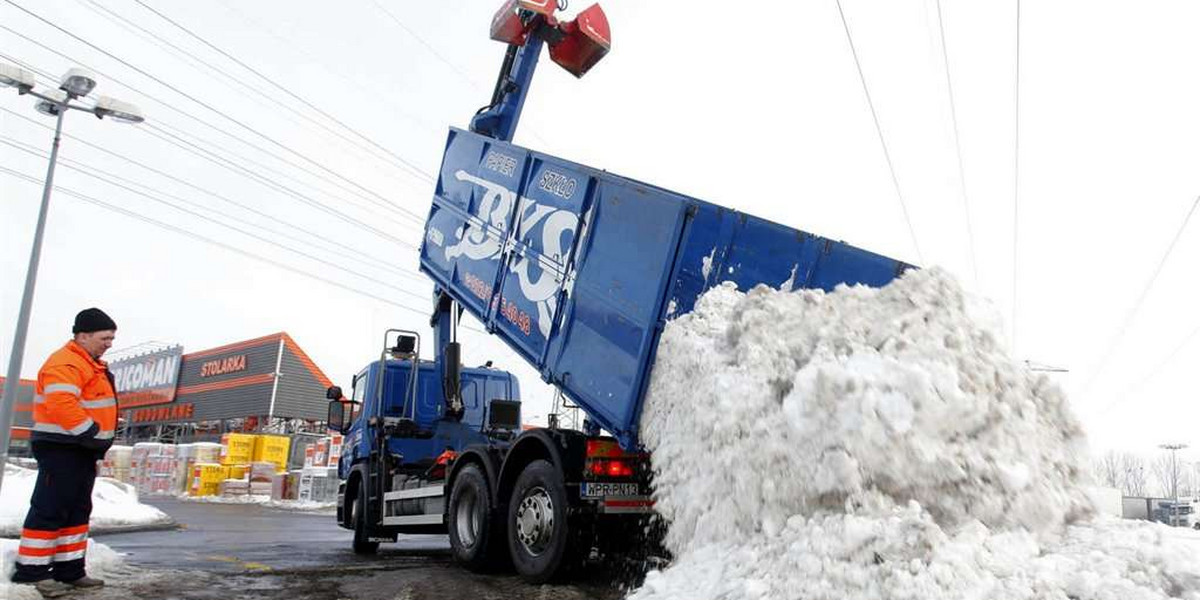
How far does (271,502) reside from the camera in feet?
78.4

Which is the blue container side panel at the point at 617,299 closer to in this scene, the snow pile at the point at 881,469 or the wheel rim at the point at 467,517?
the snow pile at the point at 881,469

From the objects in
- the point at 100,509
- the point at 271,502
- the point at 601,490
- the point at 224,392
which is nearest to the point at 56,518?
the point at 601,490

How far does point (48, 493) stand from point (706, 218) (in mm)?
4581

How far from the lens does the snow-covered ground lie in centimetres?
2177

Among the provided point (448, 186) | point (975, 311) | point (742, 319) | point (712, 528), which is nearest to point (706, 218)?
point (742, 319)

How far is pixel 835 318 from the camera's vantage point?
4066mm

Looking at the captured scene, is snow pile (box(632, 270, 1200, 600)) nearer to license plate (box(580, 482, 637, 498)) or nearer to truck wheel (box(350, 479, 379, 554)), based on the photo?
license plate (box(580, 482, 637, 498))

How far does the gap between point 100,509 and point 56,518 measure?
7828mm

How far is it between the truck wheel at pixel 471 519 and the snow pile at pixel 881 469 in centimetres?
229

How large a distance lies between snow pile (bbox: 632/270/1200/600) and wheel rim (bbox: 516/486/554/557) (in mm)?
1498

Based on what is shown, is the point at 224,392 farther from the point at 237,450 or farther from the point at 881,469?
the point at 881,469

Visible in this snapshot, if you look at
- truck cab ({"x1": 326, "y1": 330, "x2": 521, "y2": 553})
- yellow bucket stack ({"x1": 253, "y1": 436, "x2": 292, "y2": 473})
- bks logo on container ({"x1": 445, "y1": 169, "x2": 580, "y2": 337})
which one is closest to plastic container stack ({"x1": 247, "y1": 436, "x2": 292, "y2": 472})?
yellow bucket stack ({"x1": 253, "y1": 436, "x2": 292, "y2": 473})

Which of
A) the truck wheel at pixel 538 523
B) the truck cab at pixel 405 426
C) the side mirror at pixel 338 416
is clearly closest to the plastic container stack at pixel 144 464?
the side mirror at pixel 338 416

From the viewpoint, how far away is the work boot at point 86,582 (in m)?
5.04
